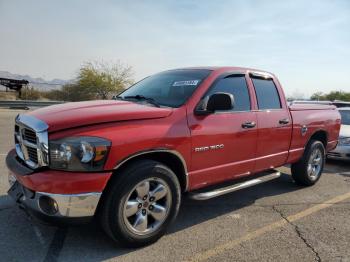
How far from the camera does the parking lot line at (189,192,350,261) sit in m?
3.62

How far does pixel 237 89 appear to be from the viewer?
4914mm

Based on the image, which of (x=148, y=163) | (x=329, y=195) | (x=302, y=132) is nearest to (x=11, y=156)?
(x=148, y=163)

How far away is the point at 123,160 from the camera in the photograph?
11.3 feet

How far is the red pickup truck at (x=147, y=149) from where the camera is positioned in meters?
3.28

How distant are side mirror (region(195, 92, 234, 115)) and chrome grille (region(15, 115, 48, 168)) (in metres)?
1.71

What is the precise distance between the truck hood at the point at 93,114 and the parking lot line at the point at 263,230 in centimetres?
150

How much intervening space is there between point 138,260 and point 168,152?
1.13 meters

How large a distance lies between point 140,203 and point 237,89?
216cm

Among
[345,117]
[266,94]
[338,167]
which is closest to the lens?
[266,94]

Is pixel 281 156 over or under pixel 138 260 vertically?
over

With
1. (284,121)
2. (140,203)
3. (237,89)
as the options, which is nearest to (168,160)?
(140,203)

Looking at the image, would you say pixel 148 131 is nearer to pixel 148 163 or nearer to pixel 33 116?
pixel 148 163

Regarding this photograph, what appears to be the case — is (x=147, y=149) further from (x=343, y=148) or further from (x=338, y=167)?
(x=343, y=148)

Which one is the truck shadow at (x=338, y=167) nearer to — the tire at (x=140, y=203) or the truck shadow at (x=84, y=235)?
the truck shadow at (x=84, y=235)
